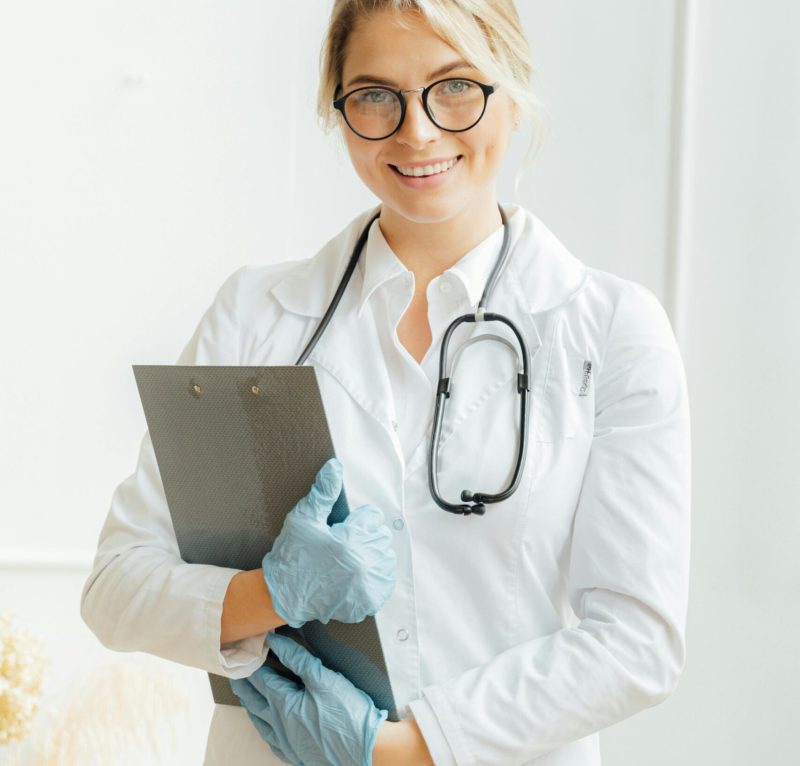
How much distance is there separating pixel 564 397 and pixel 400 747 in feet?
1.36

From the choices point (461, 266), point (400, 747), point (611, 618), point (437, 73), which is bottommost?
point (400, 747)

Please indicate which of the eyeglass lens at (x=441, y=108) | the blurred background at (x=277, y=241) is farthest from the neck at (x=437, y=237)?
the blurred background at (x=277, y=241)

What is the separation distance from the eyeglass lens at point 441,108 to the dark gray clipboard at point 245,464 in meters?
0.35

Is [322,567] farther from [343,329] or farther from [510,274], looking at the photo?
[510,274]

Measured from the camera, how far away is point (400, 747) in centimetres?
109

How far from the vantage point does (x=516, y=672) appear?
1.11 meters

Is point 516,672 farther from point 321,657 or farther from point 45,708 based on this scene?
point 45,708

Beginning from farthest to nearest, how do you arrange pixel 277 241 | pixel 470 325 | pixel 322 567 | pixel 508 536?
1. pixel 277 241
2. pixel 470 325
3. pixel 508 536
4. pixel 322 567

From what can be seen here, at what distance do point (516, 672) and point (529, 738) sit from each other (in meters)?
0.07

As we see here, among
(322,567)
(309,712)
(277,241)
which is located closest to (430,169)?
(322,567)

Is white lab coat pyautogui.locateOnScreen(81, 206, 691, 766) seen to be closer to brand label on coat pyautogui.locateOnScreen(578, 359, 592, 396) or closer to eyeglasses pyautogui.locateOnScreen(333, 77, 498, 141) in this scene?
brand label on coat pyautogui.locateOnScreen(578, 359, 592, 396)

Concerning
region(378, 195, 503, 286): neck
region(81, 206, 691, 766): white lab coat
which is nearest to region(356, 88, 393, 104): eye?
region(378, 195, 503, 286): neck

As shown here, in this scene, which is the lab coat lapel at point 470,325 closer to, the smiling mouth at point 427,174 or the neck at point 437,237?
the neck at point 437,237

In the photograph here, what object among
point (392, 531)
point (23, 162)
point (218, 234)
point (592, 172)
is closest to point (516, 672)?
point (392, 531)
